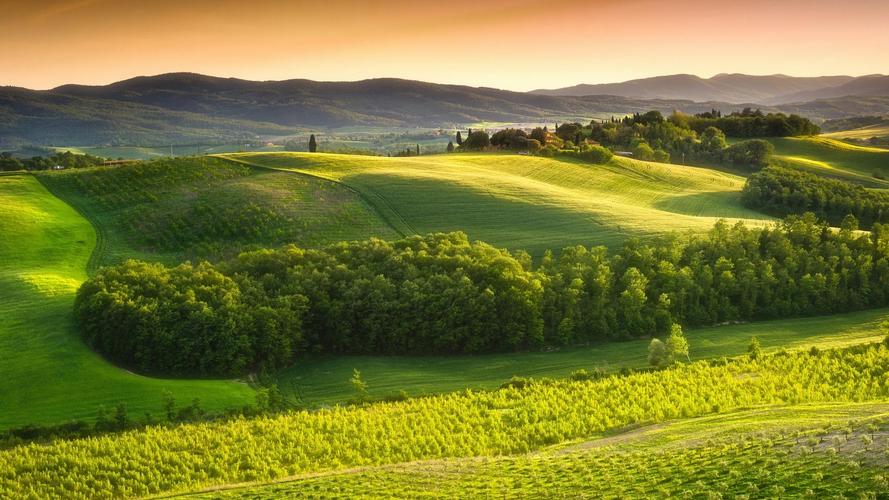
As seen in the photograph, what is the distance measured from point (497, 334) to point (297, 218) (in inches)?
1404

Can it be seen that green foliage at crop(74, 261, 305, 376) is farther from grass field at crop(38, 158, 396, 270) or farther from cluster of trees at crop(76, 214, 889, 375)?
grass field at crop(38, 158, 396, 270)

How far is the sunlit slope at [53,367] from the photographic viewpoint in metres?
47.0

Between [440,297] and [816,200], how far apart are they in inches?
3291

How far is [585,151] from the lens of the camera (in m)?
139

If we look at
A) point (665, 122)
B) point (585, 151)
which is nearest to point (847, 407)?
point (585, 151)

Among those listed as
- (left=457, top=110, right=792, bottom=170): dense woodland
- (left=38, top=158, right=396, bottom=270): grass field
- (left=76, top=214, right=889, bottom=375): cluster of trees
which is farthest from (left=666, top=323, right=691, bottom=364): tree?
(left=457, top=110, right=792, bottom=170): dense woodland

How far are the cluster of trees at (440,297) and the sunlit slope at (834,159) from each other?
83.5 metres

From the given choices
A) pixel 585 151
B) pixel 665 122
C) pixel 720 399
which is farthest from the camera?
pixel 665 122

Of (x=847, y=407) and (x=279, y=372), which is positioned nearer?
(x=847, y=407)

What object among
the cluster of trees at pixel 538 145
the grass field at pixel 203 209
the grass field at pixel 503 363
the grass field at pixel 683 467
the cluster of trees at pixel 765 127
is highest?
the cluster of trees at pixel 765 127

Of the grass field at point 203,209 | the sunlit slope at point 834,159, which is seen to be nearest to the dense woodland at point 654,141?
the sunlit slope at point 834,159

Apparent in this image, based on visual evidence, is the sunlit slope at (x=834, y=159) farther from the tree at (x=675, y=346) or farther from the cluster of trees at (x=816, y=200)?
the tree at (x=675, y=346)

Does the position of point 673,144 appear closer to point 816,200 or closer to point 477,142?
point 477,142

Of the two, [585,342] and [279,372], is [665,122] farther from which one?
[279,372]
